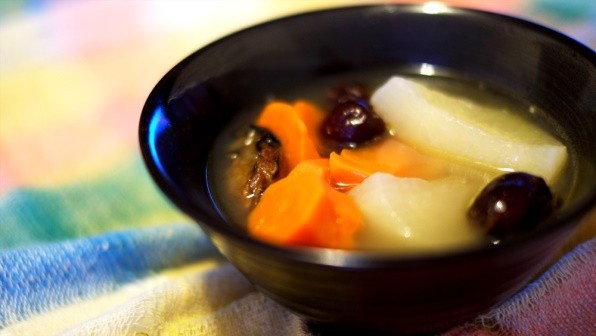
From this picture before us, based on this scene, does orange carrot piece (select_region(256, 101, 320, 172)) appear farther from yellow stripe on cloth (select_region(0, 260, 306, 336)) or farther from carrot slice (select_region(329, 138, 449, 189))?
yellow stripe on cloth (select_region(0, 260, 306, 336))

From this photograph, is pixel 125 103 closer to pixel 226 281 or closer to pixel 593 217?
pixel 226 281

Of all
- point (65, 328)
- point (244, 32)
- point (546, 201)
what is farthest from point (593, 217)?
point (65, 328)

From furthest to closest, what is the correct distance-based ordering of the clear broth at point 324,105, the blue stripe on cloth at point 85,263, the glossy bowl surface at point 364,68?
the blue stripe on cloth at point 85,263
the clear broth at point 324,105
the glossy bowl surface at point 364,68

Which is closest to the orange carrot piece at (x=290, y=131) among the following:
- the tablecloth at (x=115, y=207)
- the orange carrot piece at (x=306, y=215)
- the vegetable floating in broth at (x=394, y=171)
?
the vegetable floating in broth at (x=394, y=171)

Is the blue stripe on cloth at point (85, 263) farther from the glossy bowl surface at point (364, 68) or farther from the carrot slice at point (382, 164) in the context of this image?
the carrot slice at point (382, 164)

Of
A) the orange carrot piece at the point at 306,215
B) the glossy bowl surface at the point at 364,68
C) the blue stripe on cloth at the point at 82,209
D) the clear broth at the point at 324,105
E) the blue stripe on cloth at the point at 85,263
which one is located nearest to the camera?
the glossy bowl surface at the point at 364,68

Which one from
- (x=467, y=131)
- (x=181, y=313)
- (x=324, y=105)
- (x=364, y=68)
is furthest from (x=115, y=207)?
(x=467, y=131)

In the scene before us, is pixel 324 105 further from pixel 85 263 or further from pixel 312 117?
pixel 85 263
